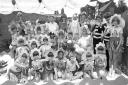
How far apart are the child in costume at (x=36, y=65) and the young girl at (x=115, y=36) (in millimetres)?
1722

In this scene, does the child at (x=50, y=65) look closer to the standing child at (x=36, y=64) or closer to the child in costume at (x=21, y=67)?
the standing child at (x=36, y=64)

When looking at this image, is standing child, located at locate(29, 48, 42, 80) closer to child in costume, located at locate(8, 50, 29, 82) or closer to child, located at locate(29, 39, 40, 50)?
child in costume, located at locate(8, 50, 29, 82)

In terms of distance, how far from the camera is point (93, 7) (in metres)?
8.05

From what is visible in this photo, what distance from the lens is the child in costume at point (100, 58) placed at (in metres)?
4.68

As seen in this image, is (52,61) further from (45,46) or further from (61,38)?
(61,38)

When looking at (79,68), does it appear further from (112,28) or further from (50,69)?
(112,28)

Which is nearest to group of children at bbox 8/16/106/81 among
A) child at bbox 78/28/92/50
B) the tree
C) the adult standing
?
child at bbox 78/28/92/50

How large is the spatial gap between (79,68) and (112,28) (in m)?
1.25

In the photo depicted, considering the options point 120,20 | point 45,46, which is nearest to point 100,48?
point 120,20

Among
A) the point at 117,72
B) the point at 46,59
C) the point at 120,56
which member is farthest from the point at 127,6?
the point at 46,59

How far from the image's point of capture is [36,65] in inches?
175

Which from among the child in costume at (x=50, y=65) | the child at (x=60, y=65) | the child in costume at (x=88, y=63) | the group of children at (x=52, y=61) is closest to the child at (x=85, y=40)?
the group of children at (x=52, y=61)

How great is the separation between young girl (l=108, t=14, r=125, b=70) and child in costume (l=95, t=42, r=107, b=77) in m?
0.28

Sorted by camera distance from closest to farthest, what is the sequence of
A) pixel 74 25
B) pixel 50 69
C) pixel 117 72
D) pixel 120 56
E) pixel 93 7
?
pixel 50 69 → pixel 117 72 → pixel 120 56 → pixel 74 25 → pixel 93 7
